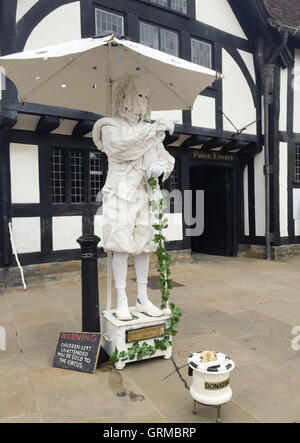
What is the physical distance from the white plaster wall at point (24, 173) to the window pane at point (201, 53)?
429 cm

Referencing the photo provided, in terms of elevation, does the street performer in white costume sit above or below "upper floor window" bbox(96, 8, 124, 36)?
below

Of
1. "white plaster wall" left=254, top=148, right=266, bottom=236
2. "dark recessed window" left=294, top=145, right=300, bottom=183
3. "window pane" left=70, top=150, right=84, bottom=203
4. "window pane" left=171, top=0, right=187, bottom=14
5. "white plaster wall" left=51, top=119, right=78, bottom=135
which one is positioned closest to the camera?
"white plaster wall" left=51, top=119, right=78, bottom=135

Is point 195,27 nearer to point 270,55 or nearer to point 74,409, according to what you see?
point 270,55

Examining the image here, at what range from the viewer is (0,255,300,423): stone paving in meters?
2.38

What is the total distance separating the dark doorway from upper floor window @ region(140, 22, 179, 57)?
3.29m

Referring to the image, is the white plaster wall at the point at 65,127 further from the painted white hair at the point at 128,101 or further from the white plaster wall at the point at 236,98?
the white plaster wall at the point at 236,98

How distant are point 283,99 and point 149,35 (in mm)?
3824

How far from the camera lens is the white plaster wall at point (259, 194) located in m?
9.31

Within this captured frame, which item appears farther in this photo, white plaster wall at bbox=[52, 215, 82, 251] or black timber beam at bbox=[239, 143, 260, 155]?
black timber beam at bbox=[239, 143, 260, 155]

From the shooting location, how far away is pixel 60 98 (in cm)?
362

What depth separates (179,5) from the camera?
8078 millimetres

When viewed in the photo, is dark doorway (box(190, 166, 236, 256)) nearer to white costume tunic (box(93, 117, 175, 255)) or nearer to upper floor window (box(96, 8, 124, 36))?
upper floor window (box(96, 8, 124, 36))

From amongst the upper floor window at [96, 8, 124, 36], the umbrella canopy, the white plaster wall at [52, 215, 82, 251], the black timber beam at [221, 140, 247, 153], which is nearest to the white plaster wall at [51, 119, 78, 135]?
the white plaster wall at [52, 215, 82, 251]

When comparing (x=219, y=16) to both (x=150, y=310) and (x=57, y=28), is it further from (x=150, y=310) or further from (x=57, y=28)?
(x=150, y=310)
